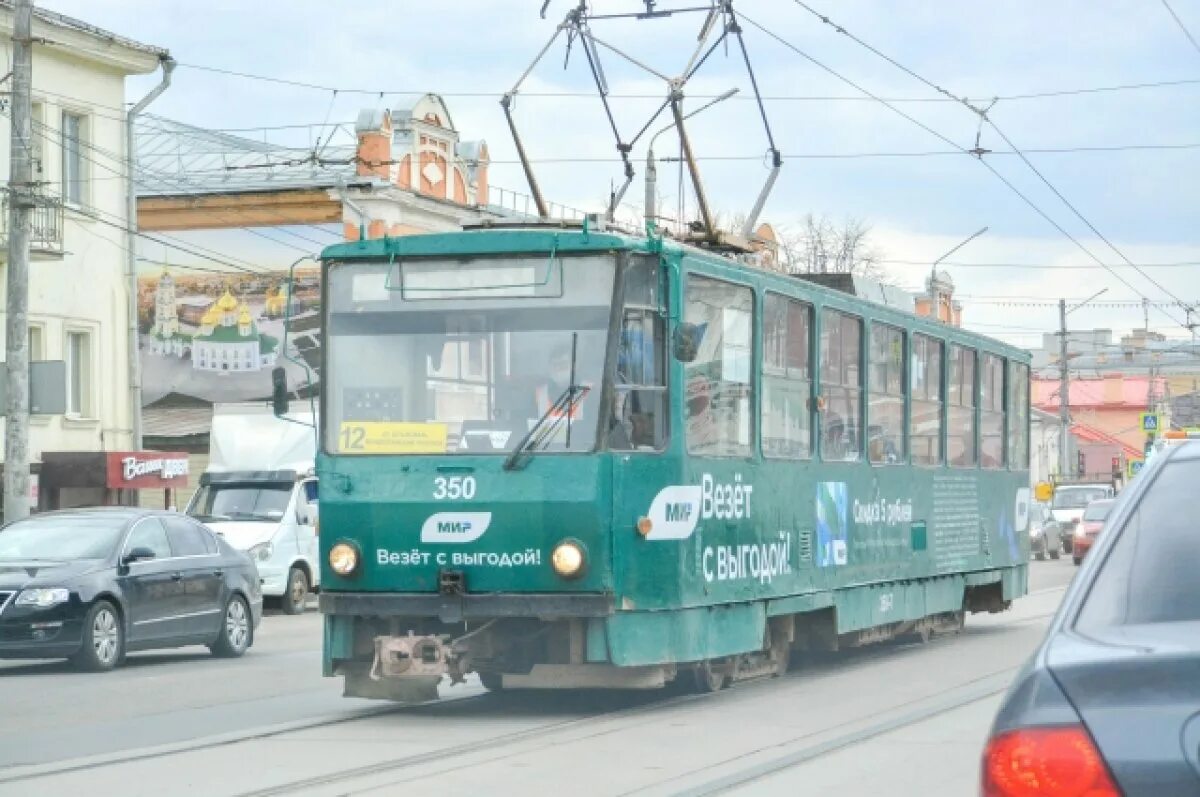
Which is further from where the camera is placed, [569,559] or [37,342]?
[37,342]

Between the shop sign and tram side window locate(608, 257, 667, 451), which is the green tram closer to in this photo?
tram side window locate(608, 257, 667, 451)

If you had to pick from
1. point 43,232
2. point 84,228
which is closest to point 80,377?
point 84,228

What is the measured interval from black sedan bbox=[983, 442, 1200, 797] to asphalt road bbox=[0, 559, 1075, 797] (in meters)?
5.56

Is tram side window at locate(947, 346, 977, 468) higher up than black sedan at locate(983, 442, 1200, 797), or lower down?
higher up

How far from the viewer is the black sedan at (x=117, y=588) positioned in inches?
703

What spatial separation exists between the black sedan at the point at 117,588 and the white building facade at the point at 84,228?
1600 cm

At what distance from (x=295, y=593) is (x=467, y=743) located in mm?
18398

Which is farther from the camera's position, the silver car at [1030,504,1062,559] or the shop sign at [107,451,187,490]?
the silver car at [1030,504,1062,559]

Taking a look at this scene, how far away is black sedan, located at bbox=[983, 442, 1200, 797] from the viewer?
150 inches

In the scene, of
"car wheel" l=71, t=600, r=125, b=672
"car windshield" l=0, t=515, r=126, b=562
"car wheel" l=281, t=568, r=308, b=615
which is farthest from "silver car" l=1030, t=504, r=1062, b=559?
"car wheel" l=71, t=600, r=125, b=672

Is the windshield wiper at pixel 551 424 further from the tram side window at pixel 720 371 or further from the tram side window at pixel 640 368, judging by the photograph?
the tram side window at pixel 720 371

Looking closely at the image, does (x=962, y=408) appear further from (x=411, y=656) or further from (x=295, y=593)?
(x=295, y=593)

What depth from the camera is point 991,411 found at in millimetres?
21500

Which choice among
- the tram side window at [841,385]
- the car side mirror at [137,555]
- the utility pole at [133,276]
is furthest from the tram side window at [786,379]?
the utility pole at [133,276]
